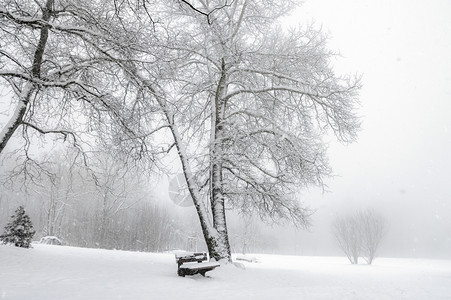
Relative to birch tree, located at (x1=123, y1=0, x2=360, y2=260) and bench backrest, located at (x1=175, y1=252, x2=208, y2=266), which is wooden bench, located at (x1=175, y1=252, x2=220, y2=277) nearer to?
bench backrest, located at (x1=175, y1=252, x2=208, y2=266)

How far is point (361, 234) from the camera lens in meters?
25.3

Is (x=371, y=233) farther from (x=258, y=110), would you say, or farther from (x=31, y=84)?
(x=31, y=84)

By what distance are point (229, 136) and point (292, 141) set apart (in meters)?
1.92

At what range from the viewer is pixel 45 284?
4.69 m

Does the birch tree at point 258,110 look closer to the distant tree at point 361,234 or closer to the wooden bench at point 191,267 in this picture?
the wooden bench at point 191,267

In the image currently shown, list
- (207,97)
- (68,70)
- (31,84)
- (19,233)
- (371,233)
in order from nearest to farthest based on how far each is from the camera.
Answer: (31,84) → (68,70) → (19,233) → (207,97) → (371,233)

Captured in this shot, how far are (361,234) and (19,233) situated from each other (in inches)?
993

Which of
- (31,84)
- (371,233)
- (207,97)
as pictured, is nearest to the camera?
(31,84)

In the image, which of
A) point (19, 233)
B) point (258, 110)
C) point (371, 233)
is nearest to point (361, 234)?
point (371, 233)

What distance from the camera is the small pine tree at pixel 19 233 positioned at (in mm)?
10195

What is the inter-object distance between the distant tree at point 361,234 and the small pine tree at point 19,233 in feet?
80.7

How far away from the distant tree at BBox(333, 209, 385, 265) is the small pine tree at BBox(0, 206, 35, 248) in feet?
80.7

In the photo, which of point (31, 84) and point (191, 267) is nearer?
point (191, 267)

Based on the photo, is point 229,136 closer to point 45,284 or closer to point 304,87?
point 304,87
